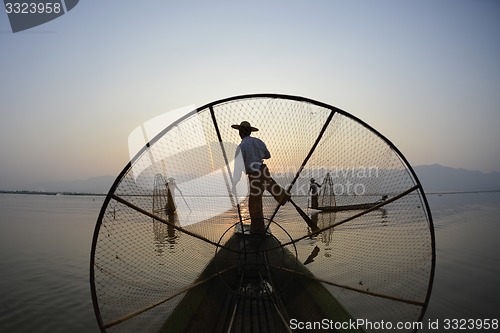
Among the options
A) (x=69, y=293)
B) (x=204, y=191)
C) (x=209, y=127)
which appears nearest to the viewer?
(x=209, y=127)

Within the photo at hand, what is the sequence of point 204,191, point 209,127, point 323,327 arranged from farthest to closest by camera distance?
1. point 204,191
2. point 209,127
3. point 323,327

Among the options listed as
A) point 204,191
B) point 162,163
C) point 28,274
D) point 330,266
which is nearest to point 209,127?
point 162,163

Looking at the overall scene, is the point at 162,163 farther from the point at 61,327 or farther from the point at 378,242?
the point at 378,242

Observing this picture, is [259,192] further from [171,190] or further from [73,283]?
[73,283]

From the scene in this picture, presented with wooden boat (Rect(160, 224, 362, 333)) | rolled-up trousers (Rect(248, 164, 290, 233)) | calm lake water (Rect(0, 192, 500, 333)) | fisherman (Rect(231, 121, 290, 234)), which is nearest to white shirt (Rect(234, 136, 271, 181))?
fisherman (Rect(231, 121, 290, 234))

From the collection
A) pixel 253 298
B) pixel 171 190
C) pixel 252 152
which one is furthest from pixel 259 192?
pixel 171 190

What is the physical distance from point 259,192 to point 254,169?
390 millimetres

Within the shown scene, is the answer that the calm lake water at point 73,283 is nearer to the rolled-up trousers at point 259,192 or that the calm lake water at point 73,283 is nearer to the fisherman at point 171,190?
the fisherman at point 171,190

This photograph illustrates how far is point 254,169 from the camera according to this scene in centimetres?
435

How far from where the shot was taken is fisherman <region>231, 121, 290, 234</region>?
4160 mm

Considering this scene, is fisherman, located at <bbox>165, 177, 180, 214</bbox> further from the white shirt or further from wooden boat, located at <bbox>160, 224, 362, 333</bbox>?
wooden boat, located at <bbox>160, 224, 362, 333</bbox>

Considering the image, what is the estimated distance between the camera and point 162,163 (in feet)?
12.2

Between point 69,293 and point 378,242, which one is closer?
point 378,242

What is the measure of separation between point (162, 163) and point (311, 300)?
2.75 metres
